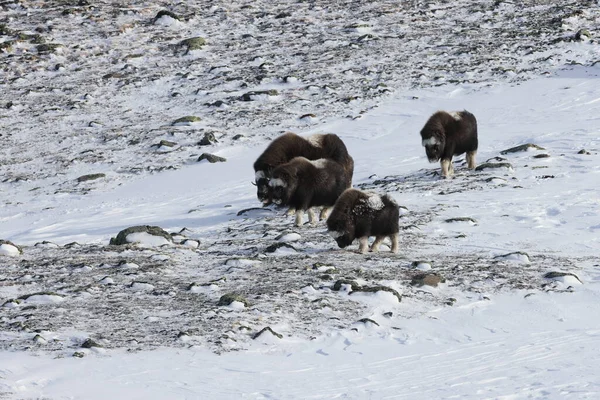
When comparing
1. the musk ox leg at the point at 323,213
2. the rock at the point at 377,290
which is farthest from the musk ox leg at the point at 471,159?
the rock at the point at 377,290

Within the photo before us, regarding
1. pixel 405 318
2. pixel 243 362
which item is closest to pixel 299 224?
pixel 405 318

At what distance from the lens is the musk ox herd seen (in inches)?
503

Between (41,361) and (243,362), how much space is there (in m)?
1.98

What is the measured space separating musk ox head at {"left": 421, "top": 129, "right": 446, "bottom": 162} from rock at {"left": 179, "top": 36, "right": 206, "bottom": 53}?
1678cm

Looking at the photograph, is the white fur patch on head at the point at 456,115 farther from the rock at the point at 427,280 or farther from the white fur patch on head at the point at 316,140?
the rock at the point at 427,280

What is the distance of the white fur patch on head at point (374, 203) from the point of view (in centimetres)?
1277

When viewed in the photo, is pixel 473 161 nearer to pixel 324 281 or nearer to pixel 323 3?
pixel 324 281

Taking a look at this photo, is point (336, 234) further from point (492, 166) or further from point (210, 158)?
point (210, 158)

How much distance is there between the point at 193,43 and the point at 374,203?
21572mm

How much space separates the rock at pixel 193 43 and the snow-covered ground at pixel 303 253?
3203 mm

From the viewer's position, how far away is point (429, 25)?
3400 centimetres

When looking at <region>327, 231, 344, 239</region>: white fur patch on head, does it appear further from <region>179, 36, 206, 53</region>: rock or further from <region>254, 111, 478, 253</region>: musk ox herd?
<region>179, 36, 206, 53</region>: rock

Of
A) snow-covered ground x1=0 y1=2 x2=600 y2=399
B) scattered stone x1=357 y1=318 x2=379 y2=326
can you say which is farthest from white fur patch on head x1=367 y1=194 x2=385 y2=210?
scattered stone x1=357 y1=318 x2=379 y2=326

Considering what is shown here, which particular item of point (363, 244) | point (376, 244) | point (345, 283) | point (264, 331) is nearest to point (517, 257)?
point (376, 244)
